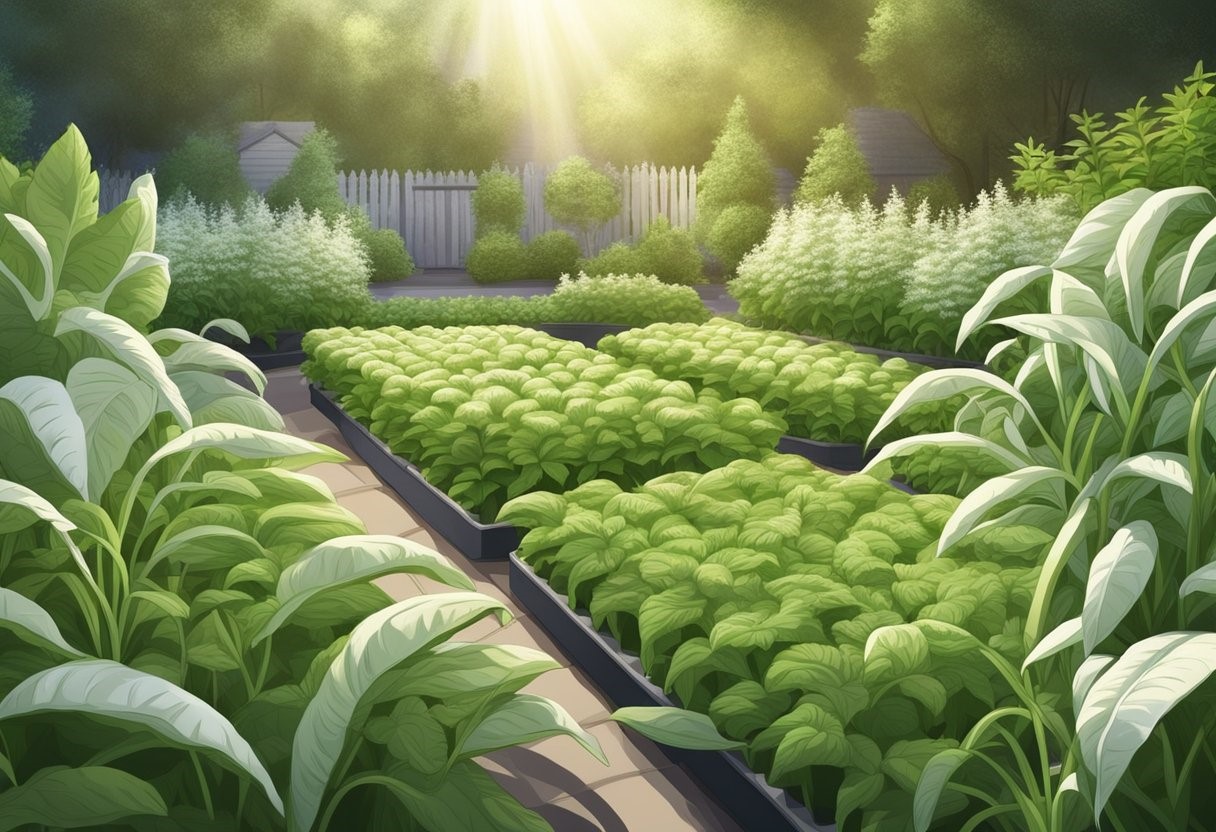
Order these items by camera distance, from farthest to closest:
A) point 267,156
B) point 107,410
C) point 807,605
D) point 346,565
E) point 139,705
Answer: point 267,156 < point 807,605 < point 107,410 < point 346,565 < point 139,705

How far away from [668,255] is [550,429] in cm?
1340

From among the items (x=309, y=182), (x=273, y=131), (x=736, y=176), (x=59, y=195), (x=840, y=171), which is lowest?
(x=59, y=195)

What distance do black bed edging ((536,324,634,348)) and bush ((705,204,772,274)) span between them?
824cm

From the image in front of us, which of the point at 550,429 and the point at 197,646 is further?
the point at 550,429

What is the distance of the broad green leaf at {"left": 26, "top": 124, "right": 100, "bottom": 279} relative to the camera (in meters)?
2.73

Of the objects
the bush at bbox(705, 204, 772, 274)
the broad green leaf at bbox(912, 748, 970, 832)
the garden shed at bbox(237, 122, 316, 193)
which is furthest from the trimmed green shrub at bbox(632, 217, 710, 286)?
the broad green leaf at bbox(912, 748, 970, 832)

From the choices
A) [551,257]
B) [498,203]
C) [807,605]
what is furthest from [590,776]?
[498,203]

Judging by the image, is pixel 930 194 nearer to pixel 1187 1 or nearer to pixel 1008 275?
pixel 1187 1

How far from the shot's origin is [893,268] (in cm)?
928

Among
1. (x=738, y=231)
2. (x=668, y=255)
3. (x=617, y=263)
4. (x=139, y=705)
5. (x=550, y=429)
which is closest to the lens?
(x=139, y=705)

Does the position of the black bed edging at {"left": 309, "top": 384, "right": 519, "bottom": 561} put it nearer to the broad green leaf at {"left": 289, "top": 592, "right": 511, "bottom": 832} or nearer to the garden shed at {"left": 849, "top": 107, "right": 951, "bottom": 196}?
the broad green leaf at {"left": 289, "top": 592, "right": 511, "bottom": 832}

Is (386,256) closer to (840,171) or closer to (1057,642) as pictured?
(840,171)

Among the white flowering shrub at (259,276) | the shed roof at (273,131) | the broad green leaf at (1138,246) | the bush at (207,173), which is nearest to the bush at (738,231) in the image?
the white flowering shrub at (259,276)

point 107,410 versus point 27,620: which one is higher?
point 107,410
